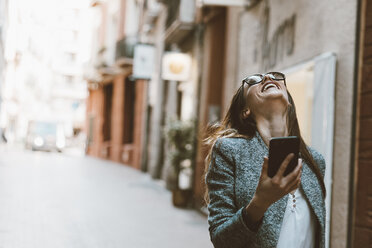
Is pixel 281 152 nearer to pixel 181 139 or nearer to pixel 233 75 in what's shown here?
pixel 233 75

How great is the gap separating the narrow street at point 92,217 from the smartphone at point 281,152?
5.44 meters

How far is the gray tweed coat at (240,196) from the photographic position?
1.79m

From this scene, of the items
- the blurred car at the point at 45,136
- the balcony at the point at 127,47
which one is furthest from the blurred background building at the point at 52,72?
the balcony at the point at 127,47

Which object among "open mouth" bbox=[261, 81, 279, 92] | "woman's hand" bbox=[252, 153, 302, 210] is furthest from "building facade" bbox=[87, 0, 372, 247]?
"woman's hand" bbox=[252, 153, 302, 210]

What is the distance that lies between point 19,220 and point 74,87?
179 feet

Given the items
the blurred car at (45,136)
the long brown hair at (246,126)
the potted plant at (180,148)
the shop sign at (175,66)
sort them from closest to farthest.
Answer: the long brown hair at (246,126) → the potted plant at (180,148) → the shop sign at (175,66) → the blurred car at (45,136)

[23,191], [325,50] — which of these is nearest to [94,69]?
[23,191]

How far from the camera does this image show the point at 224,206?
6.09 ft

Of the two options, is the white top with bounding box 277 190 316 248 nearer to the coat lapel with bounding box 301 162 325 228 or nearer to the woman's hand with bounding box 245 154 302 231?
the coat lapel with bounding box 301 162 325 228

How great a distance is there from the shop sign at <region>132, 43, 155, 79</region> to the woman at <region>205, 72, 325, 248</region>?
17.1 metres

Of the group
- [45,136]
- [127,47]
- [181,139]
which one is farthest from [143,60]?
[45,136]

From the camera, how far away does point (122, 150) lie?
25109 millimetres

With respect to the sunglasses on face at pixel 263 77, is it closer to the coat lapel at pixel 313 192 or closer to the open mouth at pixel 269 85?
the open mouth at pixel 269 85

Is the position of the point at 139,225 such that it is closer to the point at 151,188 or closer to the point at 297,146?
the point at 151,188
